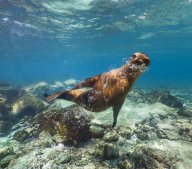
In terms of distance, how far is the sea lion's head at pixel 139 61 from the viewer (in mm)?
4621

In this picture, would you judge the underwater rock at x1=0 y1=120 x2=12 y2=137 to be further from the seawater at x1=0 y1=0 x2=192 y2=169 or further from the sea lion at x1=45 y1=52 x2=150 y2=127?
the sea lion at x1=45 y1=52 x2=150 y2=127

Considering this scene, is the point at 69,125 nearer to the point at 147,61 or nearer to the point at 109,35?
the point at 147,61

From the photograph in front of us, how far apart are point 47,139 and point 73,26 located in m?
31.1

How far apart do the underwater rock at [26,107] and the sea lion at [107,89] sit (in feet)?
27.4

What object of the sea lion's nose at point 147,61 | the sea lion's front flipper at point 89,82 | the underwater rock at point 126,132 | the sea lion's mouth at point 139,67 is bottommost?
the underwater rock at point 126,132

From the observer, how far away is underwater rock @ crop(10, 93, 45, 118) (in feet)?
43.1

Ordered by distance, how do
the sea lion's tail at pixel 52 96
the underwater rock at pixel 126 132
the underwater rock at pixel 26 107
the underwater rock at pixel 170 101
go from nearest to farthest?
1. the sea lion's tail at pixel 52 96
2. the underwater rock at pixel 126 132
3. the underwater rock at pixel 26 107
4. the underwater rock at pixel 170 101

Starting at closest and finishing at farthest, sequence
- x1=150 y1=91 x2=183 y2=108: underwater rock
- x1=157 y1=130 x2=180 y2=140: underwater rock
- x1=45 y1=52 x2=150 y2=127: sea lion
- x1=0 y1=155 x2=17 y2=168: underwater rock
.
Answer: x1=45 y1=52 x2=150 y2=127: sea lion → x1=0 y1=155 x2=17 y2=168: underwater rock → x1=157 y1=130 x2=180 y2=140: underwater rock → x1=150 y1=91 x2=183 y2=108: underwater rock

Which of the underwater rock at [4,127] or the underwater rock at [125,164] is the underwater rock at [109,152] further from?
the underwater rock at [4,127]

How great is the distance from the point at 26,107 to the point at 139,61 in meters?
10.1

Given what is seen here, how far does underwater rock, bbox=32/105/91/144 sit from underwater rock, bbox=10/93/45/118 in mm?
5806

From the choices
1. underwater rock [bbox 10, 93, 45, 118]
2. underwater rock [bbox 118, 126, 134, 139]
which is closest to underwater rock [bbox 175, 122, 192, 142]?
underwater rock [bbox 118, 126, 134, 139]

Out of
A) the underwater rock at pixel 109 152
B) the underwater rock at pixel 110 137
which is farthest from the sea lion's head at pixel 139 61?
the underwater rock at pixel 110 137

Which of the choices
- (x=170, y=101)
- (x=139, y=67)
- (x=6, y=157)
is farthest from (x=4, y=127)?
(x=170, y=101)
